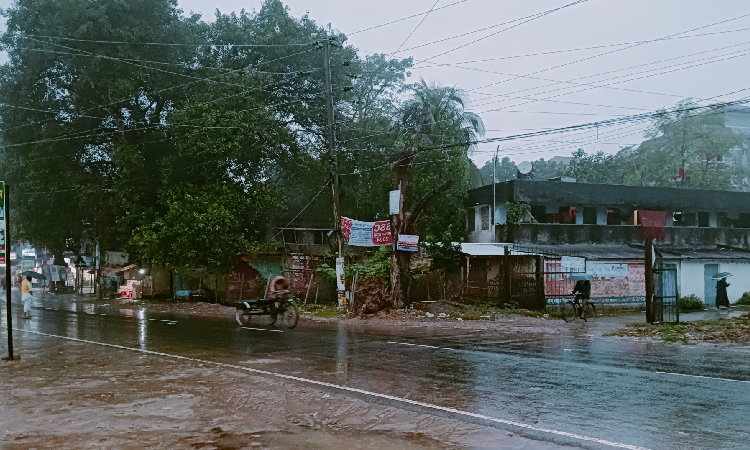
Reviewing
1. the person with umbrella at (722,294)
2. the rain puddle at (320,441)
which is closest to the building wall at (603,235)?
the person with umbrella at (722,294)

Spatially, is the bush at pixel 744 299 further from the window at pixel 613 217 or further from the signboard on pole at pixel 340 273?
the signboard on pole at pixel 340 273

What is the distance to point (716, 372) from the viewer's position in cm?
1047

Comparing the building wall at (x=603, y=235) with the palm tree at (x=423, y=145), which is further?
the building wall at (x=603, y=235)

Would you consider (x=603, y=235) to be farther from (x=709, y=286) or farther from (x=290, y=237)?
(x=290, y=237)

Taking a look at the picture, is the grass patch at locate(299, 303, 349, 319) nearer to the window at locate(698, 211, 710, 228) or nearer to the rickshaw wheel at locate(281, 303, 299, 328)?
the rickshaw wheel at locate(281, 303, 299, 328)

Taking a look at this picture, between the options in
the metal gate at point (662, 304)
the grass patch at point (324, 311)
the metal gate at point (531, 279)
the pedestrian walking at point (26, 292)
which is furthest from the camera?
the metal gate at point (531, 279)

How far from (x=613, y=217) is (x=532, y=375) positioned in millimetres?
27340

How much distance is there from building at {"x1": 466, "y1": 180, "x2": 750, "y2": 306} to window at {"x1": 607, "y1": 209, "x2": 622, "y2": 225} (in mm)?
56

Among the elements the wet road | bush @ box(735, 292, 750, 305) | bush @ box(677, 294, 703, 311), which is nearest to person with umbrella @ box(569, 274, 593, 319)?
the wet road

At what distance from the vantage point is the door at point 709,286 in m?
31.3

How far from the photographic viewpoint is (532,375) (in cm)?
1048

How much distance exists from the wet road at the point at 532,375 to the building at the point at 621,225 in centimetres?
1309

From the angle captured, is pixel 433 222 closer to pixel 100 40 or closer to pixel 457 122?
pixel 457 122

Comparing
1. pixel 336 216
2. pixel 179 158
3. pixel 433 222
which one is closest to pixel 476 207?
pixel 433 222
